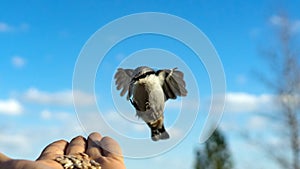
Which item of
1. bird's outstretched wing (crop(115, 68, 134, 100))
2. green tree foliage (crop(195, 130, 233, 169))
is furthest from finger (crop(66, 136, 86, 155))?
green tree foliage (crop(195, 130, 233, 169))

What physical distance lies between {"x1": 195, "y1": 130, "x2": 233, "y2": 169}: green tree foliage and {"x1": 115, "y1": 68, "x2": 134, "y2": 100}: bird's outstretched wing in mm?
7517

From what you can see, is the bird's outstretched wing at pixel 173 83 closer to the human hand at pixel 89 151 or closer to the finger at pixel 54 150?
the human hand at pixel 89 151

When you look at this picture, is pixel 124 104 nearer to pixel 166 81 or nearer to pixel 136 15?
pixel 166 81

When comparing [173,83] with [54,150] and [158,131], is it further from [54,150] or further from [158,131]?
[54,150]

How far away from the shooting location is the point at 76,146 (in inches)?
70.4

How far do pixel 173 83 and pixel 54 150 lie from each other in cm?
70

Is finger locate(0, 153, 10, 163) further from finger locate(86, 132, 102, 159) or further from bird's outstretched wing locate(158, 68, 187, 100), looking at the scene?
bird's outstretched wing locate(158, 68, 187, 100)

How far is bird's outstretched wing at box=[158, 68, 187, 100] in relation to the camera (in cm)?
120

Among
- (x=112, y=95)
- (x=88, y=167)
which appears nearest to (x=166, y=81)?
(x=112, y=95)

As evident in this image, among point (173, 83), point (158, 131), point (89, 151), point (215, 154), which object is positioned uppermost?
point (215, 154)

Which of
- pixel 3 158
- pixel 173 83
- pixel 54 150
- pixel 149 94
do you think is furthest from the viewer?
pixel 54 150

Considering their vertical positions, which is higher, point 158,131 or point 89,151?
point 89,151

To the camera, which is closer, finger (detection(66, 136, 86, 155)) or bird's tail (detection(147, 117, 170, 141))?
bird's tail (detection(147, 117, 170, 141))

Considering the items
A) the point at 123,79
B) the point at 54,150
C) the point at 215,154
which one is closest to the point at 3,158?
the point at 54,150
